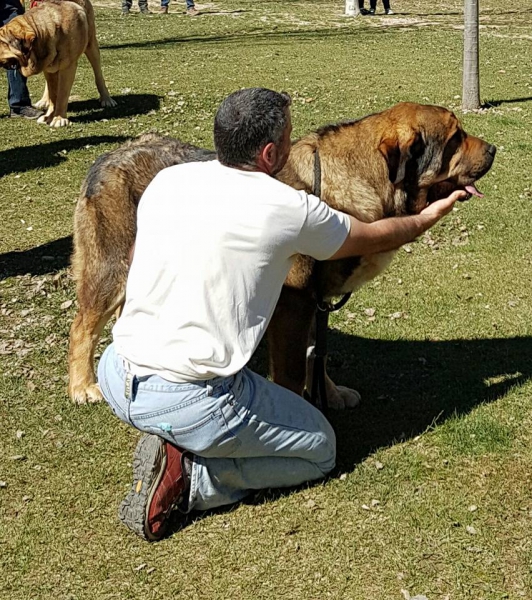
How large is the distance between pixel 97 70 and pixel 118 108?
2.18ft

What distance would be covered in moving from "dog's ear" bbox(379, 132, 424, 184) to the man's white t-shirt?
76 cm

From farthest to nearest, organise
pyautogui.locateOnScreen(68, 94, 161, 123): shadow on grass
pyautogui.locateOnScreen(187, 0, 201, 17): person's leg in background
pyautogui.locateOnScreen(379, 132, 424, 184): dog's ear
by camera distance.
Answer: pyautogui.locateOnScreen(187, 0, 201, 17): person's leg in background
pyautogui.locateOnScreen(68, 94, 161, 123): shadow on grass
pyautogui.locateOnScreen(379, 132, 424, 184): dog's ear

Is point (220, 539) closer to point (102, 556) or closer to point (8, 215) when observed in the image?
point (102, 556)

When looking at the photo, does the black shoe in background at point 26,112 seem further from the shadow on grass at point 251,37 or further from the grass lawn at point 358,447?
the shadow on grass at point 251,37

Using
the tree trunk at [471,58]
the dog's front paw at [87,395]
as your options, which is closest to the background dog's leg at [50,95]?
the tree trunk at [471,58]

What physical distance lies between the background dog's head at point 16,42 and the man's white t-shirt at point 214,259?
8642 millimetres

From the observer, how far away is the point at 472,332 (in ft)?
20.0

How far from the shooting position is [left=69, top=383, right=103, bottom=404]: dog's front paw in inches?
209

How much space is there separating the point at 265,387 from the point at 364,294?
113 inches

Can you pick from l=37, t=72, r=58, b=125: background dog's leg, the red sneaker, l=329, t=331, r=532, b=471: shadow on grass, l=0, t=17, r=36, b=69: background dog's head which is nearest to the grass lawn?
l=329, t=331, r=532, b=471: shadow on grass

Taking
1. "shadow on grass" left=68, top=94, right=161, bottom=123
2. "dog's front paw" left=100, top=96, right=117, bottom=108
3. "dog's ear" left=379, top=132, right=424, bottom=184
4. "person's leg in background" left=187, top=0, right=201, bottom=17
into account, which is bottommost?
"person's leg in background" left=187, top=0, right=201, bottom=17

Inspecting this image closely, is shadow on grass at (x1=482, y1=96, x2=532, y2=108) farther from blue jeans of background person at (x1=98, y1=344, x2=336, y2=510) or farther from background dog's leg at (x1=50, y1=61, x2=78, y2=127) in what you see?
blue jeans of background person at (x1=98, y1=344, x2=336, y2=510)

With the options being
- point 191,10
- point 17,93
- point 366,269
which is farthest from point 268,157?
point 191,10

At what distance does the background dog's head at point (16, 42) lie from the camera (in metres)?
11.5
